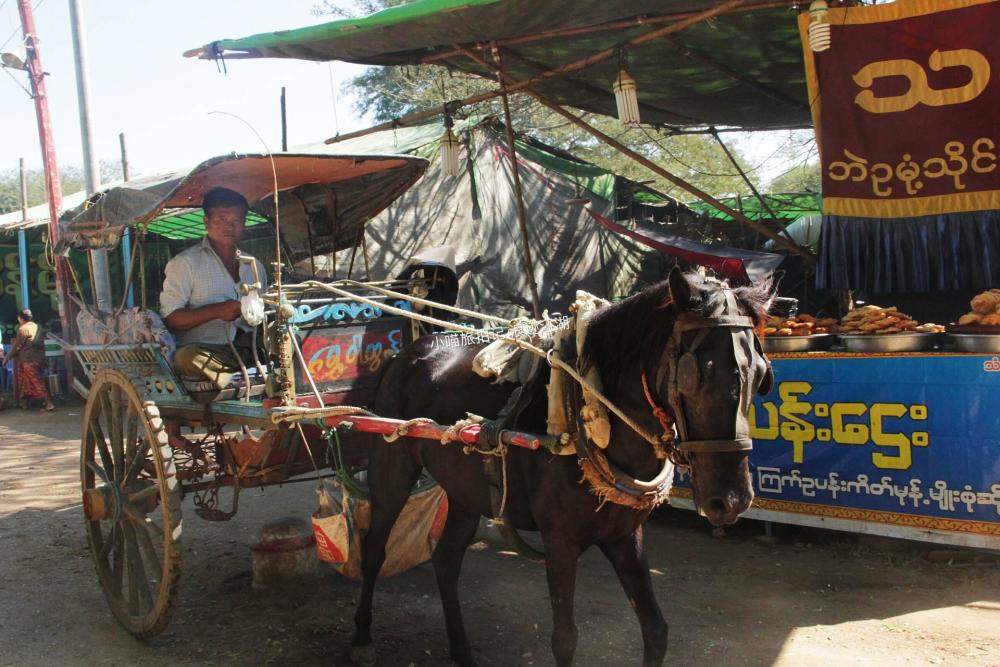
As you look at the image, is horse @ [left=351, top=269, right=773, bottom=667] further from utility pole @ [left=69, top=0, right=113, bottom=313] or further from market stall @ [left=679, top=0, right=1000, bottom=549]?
utility pole @ [left=69, top=0, right=113, bottom=313]

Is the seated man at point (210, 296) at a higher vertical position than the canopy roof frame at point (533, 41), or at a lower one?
lower

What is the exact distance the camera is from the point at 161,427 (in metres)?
3.92

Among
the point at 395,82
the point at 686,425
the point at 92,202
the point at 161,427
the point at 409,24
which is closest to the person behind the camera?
the point at 686,425

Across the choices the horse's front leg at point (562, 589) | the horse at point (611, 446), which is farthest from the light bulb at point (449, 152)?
the horse's front leg at point (562, 589)

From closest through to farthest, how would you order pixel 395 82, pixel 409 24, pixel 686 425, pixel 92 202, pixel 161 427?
pixel 686 425 < pixel 161 427 < pixel 92 202 < pixel 409 24 < pixel 395 82

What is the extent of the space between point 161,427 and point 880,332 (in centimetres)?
404

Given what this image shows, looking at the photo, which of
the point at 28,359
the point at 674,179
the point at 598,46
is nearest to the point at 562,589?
the point at 674,179

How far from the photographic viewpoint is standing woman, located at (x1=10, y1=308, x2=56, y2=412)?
13.1 meters

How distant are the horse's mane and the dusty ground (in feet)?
5.58

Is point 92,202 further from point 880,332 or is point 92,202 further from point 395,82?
point 395,82

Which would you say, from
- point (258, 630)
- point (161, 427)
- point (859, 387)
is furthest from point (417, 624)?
point (859, 387)

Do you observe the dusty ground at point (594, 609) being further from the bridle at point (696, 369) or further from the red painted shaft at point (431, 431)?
the bridle at point (696, 369)

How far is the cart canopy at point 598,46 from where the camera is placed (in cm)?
483

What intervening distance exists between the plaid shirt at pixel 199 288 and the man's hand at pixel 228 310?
18 centimetres
